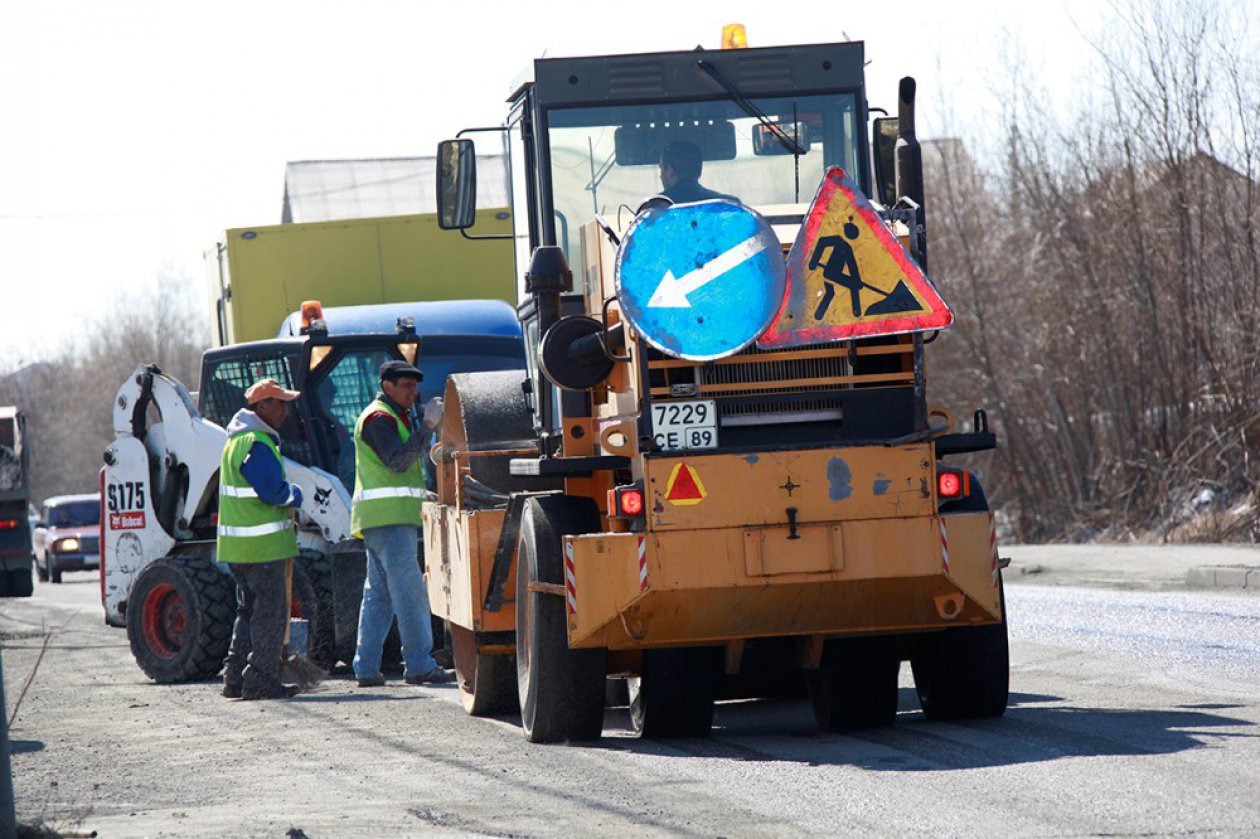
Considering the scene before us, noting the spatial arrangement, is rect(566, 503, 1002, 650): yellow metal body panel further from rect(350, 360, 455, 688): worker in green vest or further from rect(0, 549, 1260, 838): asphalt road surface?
rect(350, 360, 455, 688): worker in green vest

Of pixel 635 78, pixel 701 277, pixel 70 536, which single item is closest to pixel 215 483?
pixel 635 78

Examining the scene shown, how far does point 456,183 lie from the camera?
9.70m

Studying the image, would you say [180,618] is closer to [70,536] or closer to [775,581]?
[775,581]

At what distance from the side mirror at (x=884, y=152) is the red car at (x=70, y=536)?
93.4 feet

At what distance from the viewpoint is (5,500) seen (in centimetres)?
1753

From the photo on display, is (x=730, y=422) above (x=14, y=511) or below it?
above

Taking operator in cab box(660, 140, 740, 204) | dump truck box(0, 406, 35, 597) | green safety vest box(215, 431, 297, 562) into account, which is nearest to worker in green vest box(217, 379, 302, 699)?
green safety vest box(215, 431, 297, 562)

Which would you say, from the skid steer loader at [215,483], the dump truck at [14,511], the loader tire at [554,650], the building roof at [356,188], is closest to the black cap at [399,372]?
the skid steer loader at [215,483]

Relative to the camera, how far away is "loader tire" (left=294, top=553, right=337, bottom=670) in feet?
42.8

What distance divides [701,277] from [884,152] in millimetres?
1895

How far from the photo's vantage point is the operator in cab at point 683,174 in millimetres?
9078

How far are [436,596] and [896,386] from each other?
3.65 m

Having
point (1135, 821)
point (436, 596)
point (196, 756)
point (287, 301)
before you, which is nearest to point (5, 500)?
point (287, 301)

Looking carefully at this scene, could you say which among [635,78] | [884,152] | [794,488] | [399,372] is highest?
[635,78]
